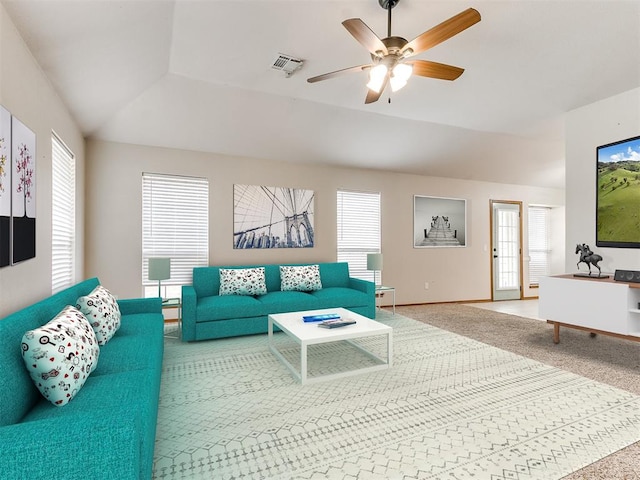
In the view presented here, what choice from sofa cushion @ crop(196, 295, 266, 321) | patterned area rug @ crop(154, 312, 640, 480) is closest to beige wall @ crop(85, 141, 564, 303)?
sofa cushion @ crop(196, 295, 266, 321)

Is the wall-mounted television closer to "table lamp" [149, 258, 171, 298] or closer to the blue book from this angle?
the blue book

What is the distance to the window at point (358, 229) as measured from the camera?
5.86 meters

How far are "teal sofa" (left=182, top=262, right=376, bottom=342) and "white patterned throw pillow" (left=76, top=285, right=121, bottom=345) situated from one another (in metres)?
1.21

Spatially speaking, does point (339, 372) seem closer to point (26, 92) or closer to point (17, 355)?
point (17, 355)

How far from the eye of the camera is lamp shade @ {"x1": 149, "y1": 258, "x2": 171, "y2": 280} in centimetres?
416

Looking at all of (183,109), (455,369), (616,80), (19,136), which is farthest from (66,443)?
(616,80)

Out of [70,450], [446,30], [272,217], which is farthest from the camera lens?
[272,217]

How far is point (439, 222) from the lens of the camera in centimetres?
656

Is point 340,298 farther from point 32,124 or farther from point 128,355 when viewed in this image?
point 32,124

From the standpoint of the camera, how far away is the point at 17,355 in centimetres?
156

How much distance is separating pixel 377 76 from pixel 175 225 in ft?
11.6

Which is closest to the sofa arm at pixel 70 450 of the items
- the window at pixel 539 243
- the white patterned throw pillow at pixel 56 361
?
the white patterned throw pillow at pixel 56 361

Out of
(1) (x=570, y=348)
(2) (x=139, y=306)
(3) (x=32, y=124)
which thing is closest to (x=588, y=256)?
(1) (x=570, y=348)

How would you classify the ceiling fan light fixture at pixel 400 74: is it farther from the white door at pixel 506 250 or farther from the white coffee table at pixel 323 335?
the white door at pixel 506 250
